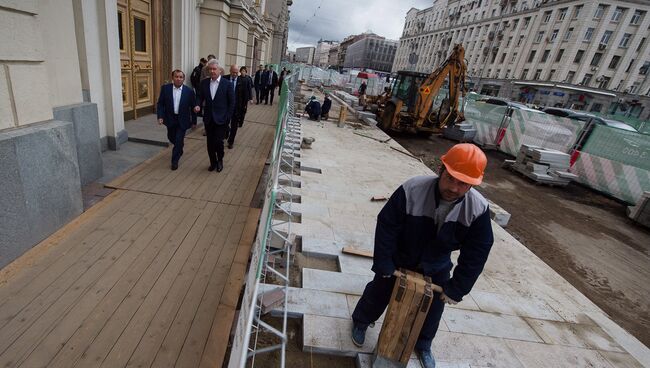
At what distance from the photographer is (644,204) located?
791 centimetres

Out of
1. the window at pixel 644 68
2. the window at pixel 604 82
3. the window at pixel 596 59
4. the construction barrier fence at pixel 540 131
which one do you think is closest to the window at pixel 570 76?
the window at pixel 596 59

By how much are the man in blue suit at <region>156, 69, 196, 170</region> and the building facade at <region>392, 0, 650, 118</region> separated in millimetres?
34867

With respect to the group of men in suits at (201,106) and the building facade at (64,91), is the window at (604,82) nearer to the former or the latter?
the building facade at (64,91)

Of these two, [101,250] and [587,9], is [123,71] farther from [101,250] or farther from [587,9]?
[587,9]

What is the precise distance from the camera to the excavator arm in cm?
1267

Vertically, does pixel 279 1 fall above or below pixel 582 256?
above

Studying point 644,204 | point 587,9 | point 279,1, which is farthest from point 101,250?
point 587,9

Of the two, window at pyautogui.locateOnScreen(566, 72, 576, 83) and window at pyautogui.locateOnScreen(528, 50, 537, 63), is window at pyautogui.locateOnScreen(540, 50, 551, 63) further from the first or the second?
window at pyautogui.locateOnScreen(566, 72, 576, 83)

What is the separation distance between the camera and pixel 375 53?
104 metres

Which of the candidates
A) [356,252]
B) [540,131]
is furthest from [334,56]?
[356,252]

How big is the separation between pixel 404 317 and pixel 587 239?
6893mm

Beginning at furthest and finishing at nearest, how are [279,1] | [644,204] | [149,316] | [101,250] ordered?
1. [279,1]
2. [644,204]
3. [101,250]
4. [149,316]

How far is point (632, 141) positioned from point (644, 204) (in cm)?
254

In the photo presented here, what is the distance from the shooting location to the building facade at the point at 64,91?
9.42 feet
